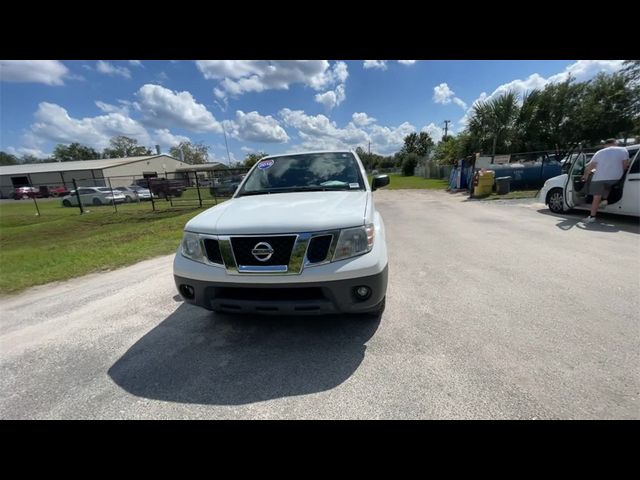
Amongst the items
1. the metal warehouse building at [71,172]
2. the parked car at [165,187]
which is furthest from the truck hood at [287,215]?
the metal warehouse building at [71,172]

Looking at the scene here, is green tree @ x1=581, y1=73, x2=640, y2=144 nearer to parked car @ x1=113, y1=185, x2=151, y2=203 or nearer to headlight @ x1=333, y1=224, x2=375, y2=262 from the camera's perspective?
headlight @ x1=333, y1=224, x2=375, y2=262

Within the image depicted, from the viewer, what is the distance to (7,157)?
88.8 metres

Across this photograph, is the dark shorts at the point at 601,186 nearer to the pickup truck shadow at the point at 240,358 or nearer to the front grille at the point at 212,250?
the pickup truck shadow at the point at 240,358

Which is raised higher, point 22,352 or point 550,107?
point 550,107

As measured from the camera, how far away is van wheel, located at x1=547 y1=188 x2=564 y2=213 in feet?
25.7

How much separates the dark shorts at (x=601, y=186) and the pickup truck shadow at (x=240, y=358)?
6935 millimetres

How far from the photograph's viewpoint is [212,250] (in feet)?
7.59

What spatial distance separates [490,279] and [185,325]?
12.2 ft

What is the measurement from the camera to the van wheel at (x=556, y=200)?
7837mm

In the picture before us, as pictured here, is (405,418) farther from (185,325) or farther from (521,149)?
(521,149)
